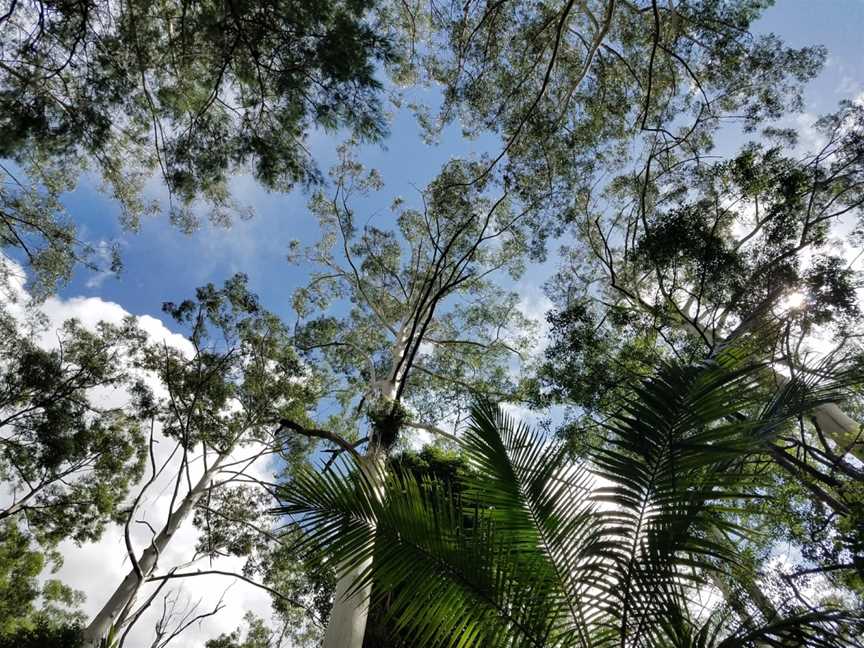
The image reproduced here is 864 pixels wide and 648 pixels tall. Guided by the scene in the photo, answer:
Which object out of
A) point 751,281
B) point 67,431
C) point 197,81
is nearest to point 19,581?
point 67,431

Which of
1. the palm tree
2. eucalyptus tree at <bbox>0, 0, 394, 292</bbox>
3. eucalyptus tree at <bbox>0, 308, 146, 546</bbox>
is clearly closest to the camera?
the palm tree

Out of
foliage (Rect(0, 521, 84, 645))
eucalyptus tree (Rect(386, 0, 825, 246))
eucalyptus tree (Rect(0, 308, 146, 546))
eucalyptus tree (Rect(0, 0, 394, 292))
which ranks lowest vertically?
foliage (Rect(0, 521, 84, 645))

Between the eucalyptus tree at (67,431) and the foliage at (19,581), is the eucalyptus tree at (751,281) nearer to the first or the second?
the eucalyptus tree at (67,431)

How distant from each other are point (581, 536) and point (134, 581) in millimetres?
7258

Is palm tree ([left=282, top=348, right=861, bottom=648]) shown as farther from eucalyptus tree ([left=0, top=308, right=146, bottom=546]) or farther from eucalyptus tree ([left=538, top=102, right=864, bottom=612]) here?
eucalyptus tree ([left=0, top=308, right=146, bottom=546])

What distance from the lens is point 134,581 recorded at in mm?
6590

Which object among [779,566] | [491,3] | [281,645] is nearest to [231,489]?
[281,645]

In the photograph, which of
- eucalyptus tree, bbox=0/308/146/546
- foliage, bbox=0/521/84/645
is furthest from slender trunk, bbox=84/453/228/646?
foliage, bbox=0/521/84/645

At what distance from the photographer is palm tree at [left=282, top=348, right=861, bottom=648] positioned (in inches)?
76.7

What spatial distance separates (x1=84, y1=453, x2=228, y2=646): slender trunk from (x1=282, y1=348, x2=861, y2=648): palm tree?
6028mm

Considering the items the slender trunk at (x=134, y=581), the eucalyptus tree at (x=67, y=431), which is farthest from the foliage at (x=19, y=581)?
the slender trunk at (x=134, y=581)

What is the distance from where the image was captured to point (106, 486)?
10586mm

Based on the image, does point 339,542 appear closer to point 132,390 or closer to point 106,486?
point 132,390

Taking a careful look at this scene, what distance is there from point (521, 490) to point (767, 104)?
939cm
